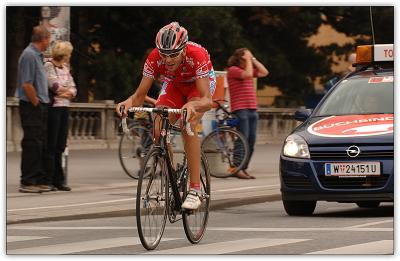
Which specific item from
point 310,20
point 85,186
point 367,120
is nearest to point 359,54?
point 367,120

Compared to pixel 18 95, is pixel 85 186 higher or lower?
lower

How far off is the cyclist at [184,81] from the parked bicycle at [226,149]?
779 centimetres

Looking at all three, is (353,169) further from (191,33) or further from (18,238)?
(191,33)

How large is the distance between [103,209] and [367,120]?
280cm

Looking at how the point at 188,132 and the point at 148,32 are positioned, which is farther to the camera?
the point at 148,32

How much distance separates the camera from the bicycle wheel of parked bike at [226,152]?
18234 mm

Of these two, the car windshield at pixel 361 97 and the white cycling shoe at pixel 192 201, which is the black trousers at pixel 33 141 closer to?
the car windshield at pixel 361 97

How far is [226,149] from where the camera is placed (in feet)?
60.2

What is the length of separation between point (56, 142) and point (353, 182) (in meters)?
4.39

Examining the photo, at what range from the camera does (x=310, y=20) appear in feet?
133

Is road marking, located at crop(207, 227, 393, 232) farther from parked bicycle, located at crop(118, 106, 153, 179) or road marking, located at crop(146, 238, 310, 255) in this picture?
parked bicycle, located at crop(118, 106, 153, 179)

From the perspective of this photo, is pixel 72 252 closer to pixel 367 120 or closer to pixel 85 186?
pixel 367 120

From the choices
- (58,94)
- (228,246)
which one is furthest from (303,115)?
(228,246)

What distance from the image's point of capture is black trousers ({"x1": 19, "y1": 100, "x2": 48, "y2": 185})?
1509 centimetres
